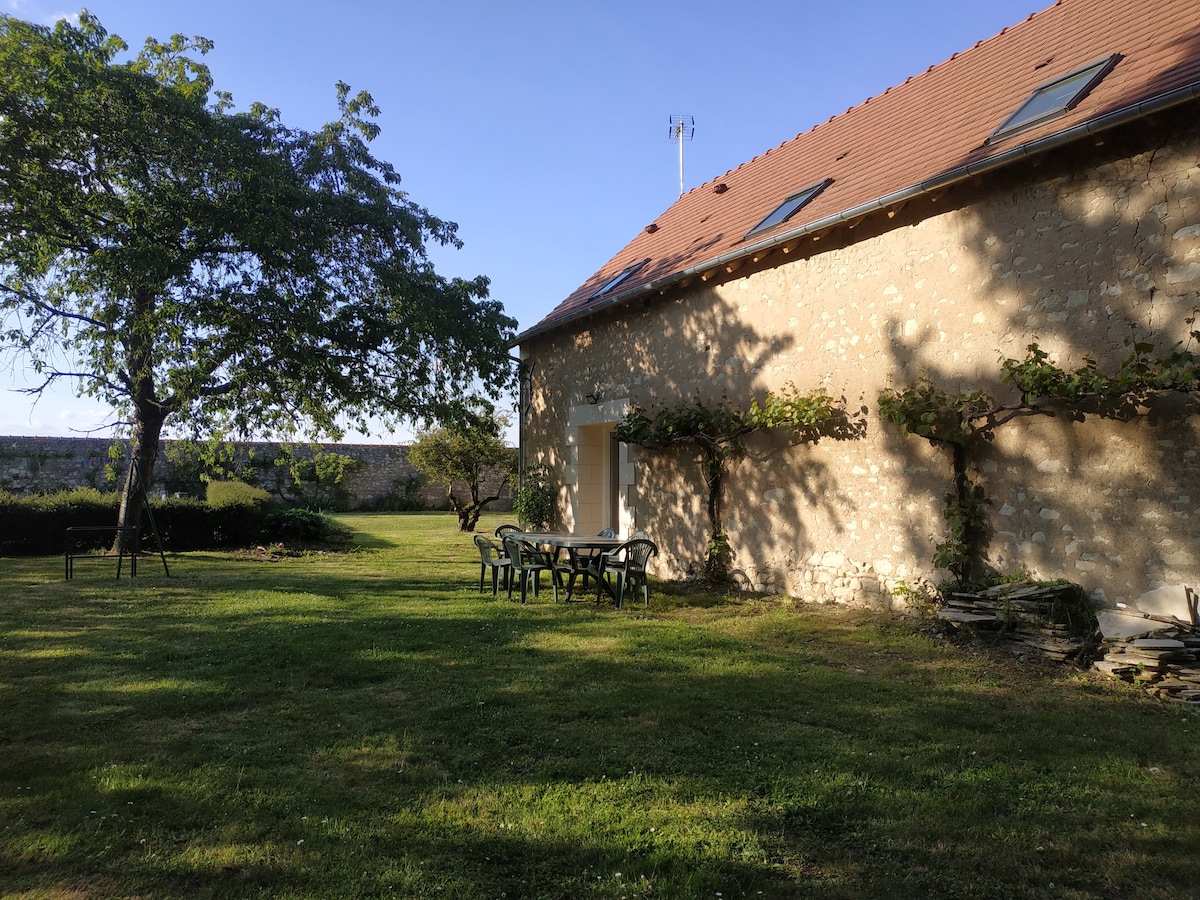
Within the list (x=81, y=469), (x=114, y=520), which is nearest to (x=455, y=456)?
(x=114, y=520)

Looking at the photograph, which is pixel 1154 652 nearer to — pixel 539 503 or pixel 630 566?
pixel 630 566

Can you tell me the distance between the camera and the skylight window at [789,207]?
802cm

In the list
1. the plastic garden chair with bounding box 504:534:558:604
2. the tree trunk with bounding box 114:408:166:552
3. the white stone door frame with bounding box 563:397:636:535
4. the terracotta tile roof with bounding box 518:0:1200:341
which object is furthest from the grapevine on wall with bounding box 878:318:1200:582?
A: the tree trunk with bounding box 114:408:166:552

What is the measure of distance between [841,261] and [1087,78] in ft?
7.58

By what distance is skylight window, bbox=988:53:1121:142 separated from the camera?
5.78 m

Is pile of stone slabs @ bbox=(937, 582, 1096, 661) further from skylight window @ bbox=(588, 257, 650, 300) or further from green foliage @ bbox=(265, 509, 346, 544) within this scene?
green foliage @ bbox=(265, 509, 346, 544)

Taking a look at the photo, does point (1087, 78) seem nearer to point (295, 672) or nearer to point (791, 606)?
point (791, 606)

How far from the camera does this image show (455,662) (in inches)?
201

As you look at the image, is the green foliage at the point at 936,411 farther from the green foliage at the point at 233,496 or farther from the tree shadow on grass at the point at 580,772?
the green foliage at the point at 233,496

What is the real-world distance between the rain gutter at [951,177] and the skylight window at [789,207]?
0.52 meters

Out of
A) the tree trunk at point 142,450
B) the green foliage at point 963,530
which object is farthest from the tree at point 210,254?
the green foliage at point 963,530

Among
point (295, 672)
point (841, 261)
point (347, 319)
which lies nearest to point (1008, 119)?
point (841, 261)

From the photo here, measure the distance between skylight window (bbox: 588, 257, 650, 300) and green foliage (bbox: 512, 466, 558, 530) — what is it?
292 cm

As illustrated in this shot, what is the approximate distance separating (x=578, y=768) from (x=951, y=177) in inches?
204
